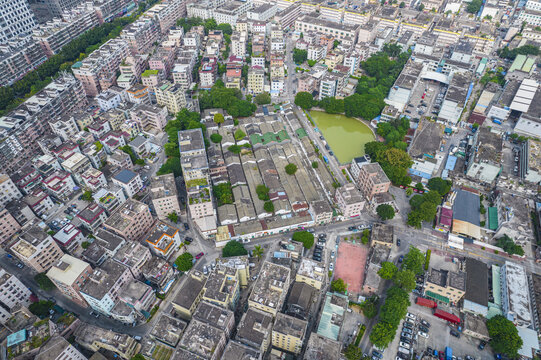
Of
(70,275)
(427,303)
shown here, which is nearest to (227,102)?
(70,275)

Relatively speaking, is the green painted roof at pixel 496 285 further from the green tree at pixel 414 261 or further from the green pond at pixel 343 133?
the green pond at pixel 343 133

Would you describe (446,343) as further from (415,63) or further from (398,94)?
(415,63)

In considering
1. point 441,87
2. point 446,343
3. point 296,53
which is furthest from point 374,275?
point 296,53

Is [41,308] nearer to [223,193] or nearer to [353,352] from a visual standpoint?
[223,193]

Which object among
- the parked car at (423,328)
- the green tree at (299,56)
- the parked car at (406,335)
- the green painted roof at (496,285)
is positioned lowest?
the parked car at (423,328)

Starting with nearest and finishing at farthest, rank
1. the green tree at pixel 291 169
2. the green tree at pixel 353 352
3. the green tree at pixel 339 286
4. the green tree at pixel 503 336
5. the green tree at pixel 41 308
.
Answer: the green tree at pixel 353 352
the green tree at pixel 503 336
the green tree at pixel 41 308
the green tree at pixel 339 286
the green tree at pixel 291 169

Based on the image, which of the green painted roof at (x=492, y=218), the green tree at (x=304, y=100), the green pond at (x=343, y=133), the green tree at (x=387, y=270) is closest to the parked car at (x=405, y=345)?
the green tree at (x=387, y=270)
